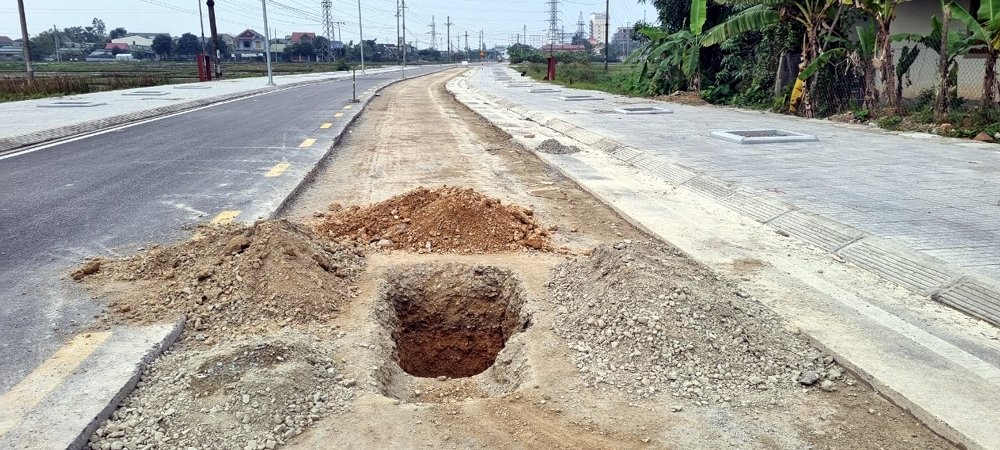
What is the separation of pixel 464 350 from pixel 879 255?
361 centimetres

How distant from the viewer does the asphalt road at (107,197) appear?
15.6 feet

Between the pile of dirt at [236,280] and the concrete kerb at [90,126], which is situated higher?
the concrete kerb at [90,126]

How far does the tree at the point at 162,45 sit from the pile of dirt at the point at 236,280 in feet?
350

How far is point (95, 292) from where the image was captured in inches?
202

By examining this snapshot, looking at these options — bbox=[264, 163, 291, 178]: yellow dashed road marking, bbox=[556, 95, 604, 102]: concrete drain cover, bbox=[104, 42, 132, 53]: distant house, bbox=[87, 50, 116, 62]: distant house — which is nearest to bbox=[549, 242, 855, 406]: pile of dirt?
bbox=[264, 163, 291, 178]: yellow dashed road marking

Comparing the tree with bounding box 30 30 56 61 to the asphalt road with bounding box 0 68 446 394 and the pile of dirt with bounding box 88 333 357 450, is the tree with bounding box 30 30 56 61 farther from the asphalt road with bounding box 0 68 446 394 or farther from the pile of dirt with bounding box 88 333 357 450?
the pile of dirt with bounding box 88 333 357 450

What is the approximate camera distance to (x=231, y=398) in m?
3.60

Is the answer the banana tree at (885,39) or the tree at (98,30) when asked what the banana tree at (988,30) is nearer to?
the banana tree at (885,39)

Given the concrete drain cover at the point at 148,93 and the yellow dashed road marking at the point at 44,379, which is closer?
the yellow dashed road marking at the point at 44,379

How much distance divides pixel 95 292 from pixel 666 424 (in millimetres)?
4155

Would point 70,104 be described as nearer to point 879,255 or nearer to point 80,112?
point 80,112

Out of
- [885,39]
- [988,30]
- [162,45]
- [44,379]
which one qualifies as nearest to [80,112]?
[44,379]

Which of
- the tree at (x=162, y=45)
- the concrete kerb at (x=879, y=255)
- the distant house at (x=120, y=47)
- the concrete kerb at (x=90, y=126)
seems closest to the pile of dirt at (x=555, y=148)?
the concrete kerb at (x=879, y=255)

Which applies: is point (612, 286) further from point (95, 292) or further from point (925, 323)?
point (95, 292)
